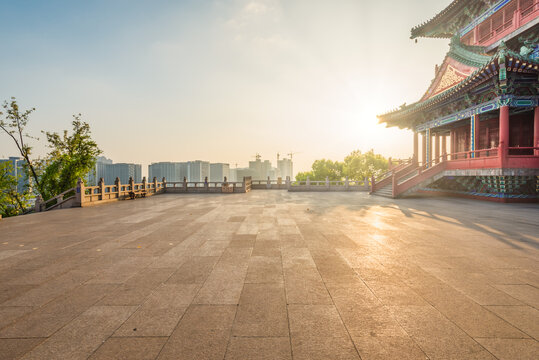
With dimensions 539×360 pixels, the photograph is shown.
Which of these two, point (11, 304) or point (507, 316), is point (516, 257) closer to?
point (507, 316)

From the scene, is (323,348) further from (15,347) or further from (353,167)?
(353,167)

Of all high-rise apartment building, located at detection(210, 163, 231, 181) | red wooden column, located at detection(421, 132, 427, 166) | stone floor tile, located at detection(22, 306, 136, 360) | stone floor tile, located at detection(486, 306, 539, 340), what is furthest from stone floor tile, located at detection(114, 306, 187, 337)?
high-rise apartment building, located at detection(210, 163, 231, 181)

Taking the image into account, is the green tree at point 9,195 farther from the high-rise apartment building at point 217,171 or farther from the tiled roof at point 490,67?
the high-rise apartment building at point 217,171

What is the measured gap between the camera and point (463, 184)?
15.4m

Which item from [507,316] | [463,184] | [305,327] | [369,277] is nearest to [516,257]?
[507,316]

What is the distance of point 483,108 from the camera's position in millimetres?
13844

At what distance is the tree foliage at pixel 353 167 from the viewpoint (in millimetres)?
53844

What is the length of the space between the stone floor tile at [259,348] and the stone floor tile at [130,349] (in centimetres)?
72

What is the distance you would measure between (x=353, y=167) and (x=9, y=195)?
56.8 metres

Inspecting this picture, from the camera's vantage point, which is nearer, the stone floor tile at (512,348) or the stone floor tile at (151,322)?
the stone floor tile at (512,348)

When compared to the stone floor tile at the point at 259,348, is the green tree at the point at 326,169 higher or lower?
higher

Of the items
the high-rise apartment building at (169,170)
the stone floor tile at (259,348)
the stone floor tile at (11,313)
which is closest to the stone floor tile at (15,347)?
the stone floor tile at (11,313)

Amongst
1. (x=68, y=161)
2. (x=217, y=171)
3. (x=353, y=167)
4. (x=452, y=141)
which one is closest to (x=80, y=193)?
(x=68, y=161)

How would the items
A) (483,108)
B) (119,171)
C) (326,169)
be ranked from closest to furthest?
1. (483,108)
2. (326,169)
3. (119,171)
